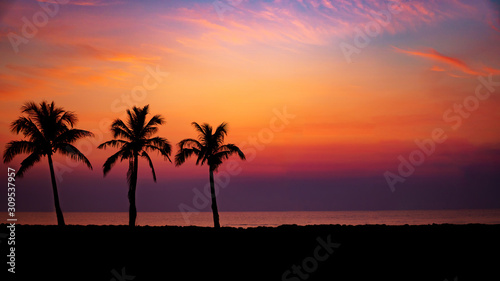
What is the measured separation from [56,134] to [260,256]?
2121cm

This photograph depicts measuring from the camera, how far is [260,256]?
2545cm

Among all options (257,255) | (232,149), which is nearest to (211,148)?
(232,149)

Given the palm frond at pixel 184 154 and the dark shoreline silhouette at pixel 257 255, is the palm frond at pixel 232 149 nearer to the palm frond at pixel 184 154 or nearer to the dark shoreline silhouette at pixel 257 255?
the palm frond at pixel 184 154

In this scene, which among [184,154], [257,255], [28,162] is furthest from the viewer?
[184,154]

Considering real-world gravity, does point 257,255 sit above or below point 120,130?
below

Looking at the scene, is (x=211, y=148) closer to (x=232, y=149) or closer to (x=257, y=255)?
(x=232, y=149)

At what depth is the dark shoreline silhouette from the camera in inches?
842

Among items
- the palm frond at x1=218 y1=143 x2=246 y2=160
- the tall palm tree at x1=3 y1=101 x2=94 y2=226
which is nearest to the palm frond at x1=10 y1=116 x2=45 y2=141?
the tall palm tree at x1=3 y1=101 x2=94 y2=226

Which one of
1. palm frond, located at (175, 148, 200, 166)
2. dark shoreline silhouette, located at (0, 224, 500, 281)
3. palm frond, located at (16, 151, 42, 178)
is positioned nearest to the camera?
dark shoreline silhouette, located at (0, 224, 500, 281)

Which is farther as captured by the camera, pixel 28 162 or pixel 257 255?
pixel 28 162

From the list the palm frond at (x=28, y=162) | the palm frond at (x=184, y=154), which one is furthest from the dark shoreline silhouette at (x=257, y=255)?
the palm frond at (x=184, y=154)

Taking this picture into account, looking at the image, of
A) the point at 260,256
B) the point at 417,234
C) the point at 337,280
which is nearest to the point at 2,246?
the point at 260,256

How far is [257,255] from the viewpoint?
25.7 m

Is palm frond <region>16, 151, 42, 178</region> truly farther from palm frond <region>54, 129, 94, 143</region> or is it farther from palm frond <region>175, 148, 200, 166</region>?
palm frond <region>175, 148, 200, 166</region>
